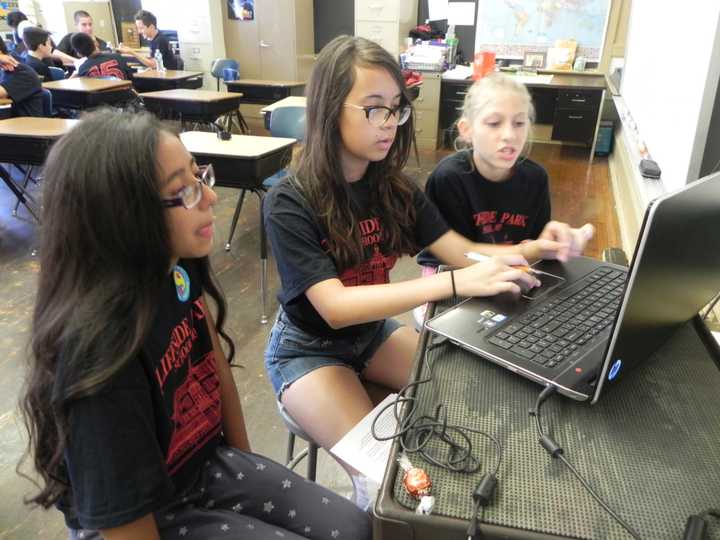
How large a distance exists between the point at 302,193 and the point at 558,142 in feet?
17.7

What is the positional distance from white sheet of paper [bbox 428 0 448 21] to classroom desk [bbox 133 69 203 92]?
2.69 meters

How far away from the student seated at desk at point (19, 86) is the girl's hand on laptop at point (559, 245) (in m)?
4.29

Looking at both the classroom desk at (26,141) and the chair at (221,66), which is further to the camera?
the chair at (221,66)

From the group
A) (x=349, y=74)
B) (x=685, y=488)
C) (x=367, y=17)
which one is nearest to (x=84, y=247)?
(x=349, y=74)

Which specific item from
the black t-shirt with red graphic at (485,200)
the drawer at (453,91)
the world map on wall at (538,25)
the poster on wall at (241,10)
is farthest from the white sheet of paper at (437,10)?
the black t-shirt with red graphic at (485,200)

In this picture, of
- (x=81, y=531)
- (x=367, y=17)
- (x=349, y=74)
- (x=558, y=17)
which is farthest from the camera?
(x=367, y=17)

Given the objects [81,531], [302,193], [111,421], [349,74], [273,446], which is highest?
[349,74]

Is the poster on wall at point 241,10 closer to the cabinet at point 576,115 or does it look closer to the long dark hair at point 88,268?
the cabinet at point 576,115

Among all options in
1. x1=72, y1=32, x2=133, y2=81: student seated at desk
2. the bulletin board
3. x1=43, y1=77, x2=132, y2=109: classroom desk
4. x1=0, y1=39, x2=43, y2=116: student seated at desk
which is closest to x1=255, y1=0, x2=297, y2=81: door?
x1=72, y1=32, x2=133, y2=81: student seated at desk

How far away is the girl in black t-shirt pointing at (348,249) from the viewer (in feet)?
3.05

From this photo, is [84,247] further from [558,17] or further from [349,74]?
[558,17]

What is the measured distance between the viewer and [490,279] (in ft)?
2.84

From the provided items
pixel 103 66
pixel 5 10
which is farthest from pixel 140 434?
pixel 5 10

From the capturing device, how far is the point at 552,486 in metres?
0.53
